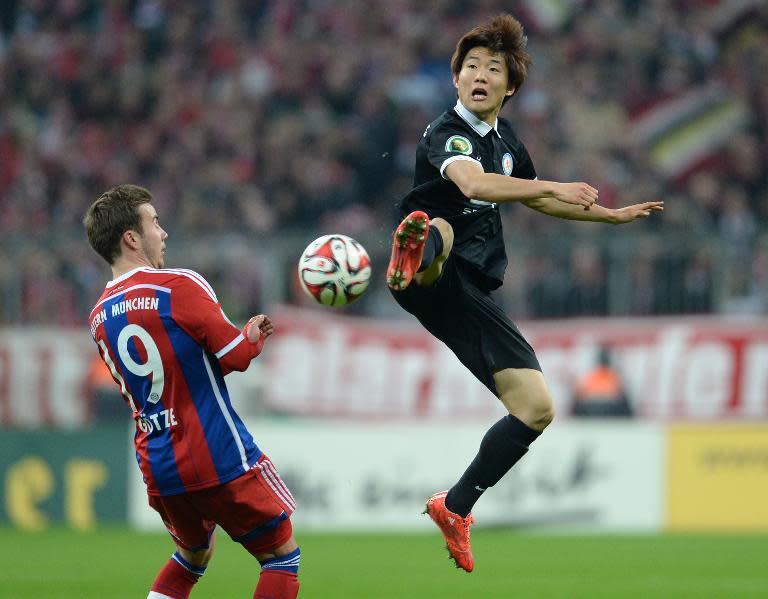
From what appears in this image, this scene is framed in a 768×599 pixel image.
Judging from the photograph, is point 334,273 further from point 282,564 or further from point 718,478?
point 718,478

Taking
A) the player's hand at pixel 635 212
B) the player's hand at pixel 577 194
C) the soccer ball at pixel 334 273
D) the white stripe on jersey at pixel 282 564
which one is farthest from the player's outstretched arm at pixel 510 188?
the white stripe on jersey at pixel 282 564

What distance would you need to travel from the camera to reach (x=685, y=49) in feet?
51.3

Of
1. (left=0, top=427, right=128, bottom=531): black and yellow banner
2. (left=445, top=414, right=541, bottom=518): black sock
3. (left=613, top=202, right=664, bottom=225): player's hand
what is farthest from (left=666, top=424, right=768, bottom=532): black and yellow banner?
(left=613, top=202, right=664, bottom=225): player's hand

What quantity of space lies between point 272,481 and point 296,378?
26.1 feet

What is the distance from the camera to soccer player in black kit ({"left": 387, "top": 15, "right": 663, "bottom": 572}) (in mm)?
6332

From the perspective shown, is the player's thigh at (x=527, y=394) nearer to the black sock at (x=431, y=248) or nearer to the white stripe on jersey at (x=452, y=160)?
the black sock at (x=431, y=248)

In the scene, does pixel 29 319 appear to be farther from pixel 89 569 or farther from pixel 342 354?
pixel 89 569

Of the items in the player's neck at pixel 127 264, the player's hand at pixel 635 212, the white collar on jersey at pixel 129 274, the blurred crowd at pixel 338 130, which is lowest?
the white collar on jersey at pixel 129 274

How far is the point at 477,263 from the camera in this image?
651 centimetres

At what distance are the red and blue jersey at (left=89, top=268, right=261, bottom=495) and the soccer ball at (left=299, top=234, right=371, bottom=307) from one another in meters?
0.62

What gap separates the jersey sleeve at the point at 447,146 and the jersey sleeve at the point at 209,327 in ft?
4.30

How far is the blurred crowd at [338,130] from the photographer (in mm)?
12977

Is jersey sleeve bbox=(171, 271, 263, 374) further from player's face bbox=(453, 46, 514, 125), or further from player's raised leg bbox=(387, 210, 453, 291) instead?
player's face bbox=(453, 46, 514, 125)

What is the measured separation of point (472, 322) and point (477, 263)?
0.27m
